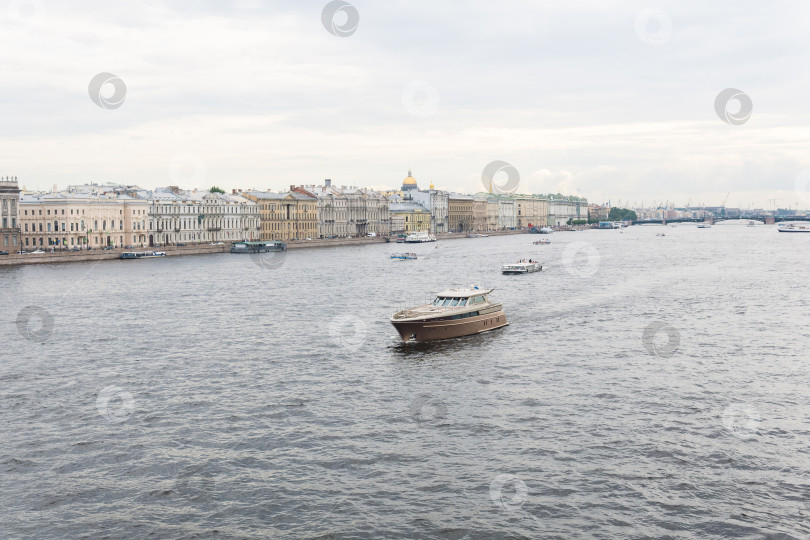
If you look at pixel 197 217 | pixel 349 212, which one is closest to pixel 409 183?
pixel 349 212

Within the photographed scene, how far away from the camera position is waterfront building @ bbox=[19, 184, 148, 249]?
273 ft

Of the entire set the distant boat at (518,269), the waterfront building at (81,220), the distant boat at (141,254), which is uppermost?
the waterfront building at (81,220)

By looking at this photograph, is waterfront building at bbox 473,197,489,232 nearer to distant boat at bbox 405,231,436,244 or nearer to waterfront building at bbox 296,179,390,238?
waterfront building at bbox 296,179,390,238

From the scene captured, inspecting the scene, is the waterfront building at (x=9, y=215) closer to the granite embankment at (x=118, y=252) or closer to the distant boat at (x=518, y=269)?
the granite embankment at (x=118, y=252)

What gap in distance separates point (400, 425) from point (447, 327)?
1205 cm

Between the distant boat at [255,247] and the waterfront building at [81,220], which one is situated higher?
the waterfront building at [81,220]

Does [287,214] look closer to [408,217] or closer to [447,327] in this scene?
[408,217]

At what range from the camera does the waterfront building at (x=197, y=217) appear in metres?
97.5

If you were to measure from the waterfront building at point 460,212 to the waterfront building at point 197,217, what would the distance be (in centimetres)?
6584

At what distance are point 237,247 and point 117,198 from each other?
596 inches

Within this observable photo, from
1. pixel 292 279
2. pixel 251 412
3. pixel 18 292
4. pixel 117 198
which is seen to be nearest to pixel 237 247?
pixel 117 198

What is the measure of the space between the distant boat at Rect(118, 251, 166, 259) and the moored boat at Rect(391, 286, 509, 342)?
2143 inches

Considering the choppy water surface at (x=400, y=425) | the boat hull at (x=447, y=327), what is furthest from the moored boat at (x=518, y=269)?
the boat hull at (x=447, y=327)

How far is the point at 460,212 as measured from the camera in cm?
17625
